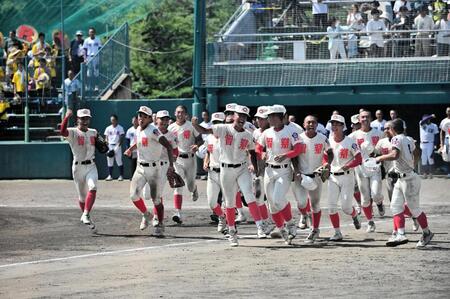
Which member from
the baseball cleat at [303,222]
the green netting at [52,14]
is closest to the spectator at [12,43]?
the green netting at [52,14]

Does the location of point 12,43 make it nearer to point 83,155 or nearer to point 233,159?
point 83,155

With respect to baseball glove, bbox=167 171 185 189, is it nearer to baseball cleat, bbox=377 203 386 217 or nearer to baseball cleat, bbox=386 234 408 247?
baseball cleat, bbox=386 234 408 247

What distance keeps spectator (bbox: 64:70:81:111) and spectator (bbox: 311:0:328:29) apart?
6.90 m

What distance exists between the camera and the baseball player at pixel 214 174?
18.2 metres

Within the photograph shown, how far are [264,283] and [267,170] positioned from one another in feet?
13.4

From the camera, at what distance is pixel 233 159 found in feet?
56.0

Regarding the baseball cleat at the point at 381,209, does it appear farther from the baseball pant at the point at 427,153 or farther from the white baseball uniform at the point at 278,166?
the baseball pant at the point at 427,153

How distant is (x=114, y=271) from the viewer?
14.2 m

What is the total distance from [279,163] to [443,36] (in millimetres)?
14781

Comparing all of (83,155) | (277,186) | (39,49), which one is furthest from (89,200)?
(39,49)

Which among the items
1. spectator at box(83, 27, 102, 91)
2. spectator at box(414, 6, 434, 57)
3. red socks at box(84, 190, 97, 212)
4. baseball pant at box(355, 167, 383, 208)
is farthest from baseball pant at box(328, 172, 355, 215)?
spectator at box(83, 27, 102, 91)

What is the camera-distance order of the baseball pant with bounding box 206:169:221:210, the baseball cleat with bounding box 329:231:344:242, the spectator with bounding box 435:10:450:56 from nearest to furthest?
the baseball cleat with bounding box 329:231:344:242, the baseball pant with bounding box 206:169:221:210, the spectator with bounding box 435:10:450:56

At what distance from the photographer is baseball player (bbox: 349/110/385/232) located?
18.7m

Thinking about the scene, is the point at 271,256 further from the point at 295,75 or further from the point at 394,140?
the point at 295,75
